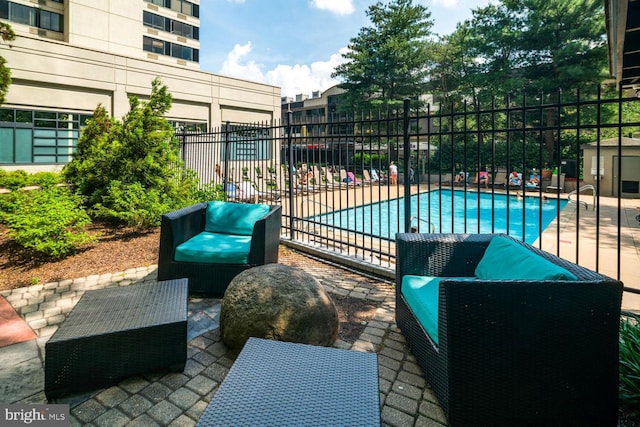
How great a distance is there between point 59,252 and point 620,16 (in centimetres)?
799

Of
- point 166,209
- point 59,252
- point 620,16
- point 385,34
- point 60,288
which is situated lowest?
point 60,288

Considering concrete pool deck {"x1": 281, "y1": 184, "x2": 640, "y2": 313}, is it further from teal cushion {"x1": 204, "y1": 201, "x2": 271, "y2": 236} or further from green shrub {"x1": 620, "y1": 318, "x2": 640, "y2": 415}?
teal cushion {"x1": 204, "y1": 201, "x2": 271, "y2": 236}

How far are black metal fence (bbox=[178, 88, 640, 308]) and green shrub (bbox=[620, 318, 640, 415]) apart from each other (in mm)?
881

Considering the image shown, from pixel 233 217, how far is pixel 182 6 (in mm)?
34252

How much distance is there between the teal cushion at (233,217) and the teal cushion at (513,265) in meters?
2.77

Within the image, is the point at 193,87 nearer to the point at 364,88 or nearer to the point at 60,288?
the point at 364,88

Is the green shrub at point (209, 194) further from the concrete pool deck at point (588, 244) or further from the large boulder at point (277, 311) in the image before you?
the large boulder at point (277, 311)

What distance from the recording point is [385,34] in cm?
2691

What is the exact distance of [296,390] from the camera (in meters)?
1.54

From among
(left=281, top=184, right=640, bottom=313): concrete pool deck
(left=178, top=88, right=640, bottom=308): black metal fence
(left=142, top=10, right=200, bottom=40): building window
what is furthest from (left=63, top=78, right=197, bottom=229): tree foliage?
(left=142, top=10, right=200, bottom=40): building window

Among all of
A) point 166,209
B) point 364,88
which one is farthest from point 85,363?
point 364,88

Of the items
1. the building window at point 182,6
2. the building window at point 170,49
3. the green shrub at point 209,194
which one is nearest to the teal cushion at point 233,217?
the green shrub at point 209,194

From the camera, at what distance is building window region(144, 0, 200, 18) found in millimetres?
29619

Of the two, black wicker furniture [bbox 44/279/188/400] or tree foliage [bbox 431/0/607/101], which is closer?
black wicker furniture [bbox 44/279/188/400]
